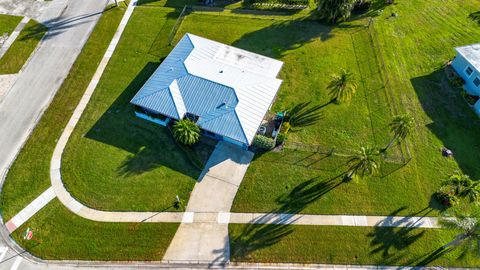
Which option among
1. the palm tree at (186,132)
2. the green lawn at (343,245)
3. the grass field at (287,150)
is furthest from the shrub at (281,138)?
the green lawn at (343,245)

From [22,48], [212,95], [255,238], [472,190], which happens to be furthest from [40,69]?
[472,190]

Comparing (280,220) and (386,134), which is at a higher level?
(386,134)

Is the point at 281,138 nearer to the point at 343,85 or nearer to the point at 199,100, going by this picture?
the point at 343,85

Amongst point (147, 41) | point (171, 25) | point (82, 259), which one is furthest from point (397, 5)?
point (82, 259)

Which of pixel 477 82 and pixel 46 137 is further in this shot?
pixel 477 82

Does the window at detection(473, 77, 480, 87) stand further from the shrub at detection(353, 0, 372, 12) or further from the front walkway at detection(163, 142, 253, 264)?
the front walkway at detection(163, 142, 253, 264)

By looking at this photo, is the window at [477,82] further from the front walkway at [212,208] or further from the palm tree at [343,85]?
the front walkway at [212,208]

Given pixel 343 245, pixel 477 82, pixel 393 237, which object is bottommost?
pixel 393 237
